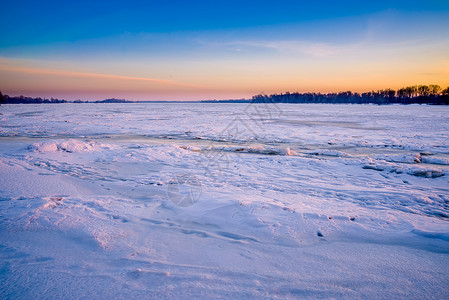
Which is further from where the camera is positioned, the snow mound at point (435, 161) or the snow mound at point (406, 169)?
the snow mound at point (435, 161)

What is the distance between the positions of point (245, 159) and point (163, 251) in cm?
540

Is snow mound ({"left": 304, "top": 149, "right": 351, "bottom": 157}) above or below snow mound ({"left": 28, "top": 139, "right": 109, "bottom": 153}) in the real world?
below

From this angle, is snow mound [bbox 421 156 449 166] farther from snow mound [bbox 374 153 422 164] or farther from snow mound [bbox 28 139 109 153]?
snow mound [bbox 28 139 109 153]

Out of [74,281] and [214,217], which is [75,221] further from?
[214,217]

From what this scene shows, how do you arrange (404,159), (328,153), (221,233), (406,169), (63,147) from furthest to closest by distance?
(328,153)
(63,147)
(404,159)
(406,169)
(221,233)

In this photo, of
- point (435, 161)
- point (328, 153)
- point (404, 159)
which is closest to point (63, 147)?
point (328, 153)

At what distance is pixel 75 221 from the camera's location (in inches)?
122

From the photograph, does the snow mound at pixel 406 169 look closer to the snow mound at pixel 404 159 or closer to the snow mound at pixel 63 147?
the snow mound at pixel 404 159

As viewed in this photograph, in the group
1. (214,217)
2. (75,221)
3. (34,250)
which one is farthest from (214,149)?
(34,250)

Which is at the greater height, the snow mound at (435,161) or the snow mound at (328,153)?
the snow mound at (328,153)

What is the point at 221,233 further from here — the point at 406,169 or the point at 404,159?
the point at 404,159

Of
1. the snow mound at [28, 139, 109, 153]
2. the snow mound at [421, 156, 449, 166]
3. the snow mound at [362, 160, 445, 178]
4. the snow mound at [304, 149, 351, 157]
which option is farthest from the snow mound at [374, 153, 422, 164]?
the snow mound at [28, 139, 109, 153]

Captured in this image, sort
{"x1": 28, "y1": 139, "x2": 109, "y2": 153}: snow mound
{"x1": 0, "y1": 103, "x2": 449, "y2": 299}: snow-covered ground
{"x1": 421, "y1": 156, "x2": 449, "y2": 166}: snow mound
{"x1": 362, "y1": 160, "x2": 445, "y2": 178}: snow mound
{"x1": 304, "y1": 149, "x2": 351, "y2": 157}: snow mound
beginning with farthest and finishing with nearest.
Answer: {"x1": 304, "y1": 149, "x2": 351, "y2": 157}: snow mound, {"x1": 28, "y1": 139, "x2": 109, "y2": 153}: snow mound, {"x1": 421, "y1": 156, "x2": 449, "y2": 166}: snow mound, {"x1": 362, "y1": 160, "x2": 445, "y2": 178}: snow mound, {"x1": 0, "y1": 103, "x2": 449, "y2": 299}: snow-covered ground

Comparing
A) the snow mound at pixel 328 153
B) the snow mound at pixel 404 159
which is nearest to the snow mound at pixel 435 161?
the snow mound at pixel 404 159
